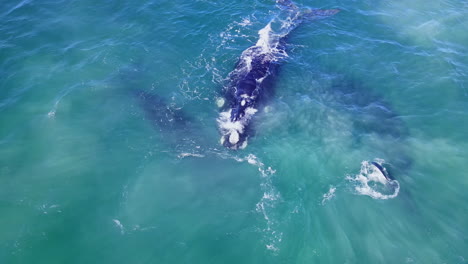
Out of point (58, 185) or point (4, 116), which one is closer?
point (58, 185)

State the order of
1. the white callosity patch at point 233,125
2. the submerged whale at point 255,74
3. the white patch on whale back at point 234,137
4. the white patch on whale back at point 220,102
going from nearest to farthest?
the white patch on whale back at point 234,137, the white callosity patch at point 233,125, the submerged whale at point 255,74, the white patch on whale back at point 220,102

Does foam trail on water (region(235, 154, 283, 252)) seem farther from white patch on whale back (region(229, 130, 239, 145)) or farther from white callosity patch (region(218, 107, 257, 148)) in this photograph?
white callosity patch (region(218, 107, 257, 148))

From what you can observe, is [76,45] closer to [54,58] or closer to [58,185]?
[54,58]

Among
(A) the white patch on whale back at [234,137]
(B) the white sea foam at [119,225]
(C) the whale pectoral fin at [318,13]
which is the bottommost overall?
(B) the white sea foam at [119,225]

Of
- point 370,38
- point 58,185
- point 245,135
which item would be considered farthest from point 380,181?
point 58,185

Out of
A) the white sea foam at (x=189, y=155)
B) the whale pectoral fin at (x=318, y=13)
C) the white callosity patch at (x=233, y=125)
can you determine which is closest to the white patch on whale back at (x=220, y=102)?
the white callosity patch at (x=233, y=125)

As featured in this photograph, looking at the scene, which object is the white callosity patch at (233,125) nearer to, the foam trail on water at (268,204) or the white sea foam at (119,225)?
the foam trail on water at (268,204)

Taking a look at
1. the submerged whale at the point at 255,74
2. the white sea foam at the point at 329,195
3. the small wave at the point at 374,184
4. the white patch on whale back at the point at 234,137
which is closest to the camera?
the white sea foam at the point at 329,195
